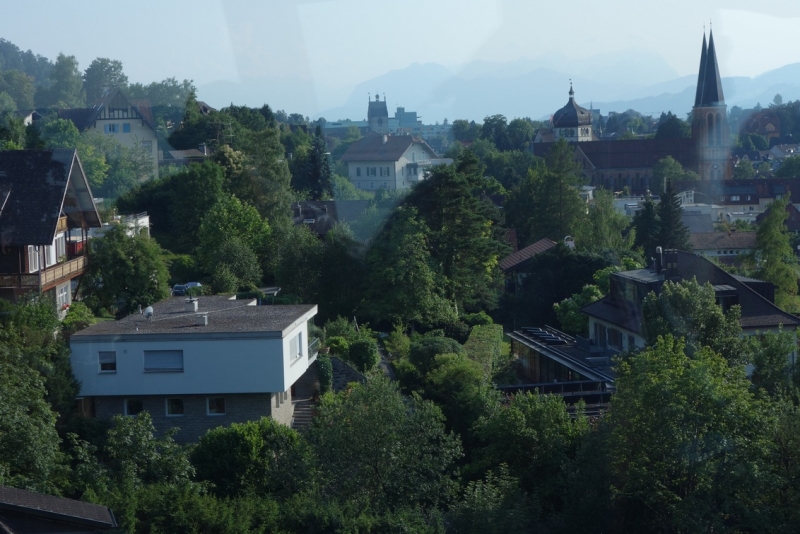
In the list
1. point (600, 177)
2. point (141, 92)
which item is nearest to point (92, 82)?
point (141, 92)

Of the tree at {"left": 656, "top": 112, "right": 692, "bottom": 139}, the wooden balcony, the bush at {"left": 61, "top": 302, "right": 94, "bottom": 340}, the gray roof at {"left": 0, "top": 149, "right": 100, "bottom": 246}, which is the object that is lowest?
the bush at {"left": 61, "top": 302, "right": 94, "bottom": 340}

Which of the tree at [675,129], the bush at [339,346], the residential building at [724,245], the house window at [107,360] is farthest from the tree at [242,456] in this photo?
the tree at [675,129]

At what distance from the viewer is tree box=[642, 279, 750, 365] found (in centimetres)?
1532

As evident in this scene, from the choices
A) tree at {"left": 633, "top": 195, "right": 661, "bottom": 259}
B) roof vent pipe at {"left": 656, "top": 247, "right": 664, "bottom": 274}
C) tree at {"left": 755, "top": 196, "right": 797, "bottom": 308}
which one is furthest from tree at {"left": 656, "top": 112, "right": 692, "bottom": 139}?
roof vent pipe at {"left": 656, "top": 247, "right": 664, "bottom": 274}

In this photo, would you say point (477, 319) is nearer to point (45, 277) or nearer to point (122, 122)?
point (45, 277)

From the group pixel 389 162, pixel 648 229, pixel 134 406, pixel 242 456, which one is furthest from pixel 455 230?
pixel 389 162

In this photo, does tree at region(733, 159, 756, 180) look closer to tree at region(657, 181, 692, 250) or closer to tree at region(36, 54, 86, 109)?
tree at region(657, 181, 692, 250)

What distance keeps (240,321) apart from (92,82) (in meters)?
77.5

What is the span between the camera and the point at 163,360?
15.0m

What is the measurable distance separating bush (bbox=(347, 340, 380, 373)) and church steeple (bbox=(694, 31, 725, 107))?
1775 inches

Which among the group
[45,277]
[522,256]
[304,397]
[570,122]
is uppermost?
[570,122]

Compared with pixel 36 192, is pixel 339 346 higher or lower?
lower

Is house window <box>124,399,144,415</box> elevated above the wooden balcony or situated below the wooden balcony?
below

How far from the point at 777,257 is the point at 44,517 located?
24.7 meters
